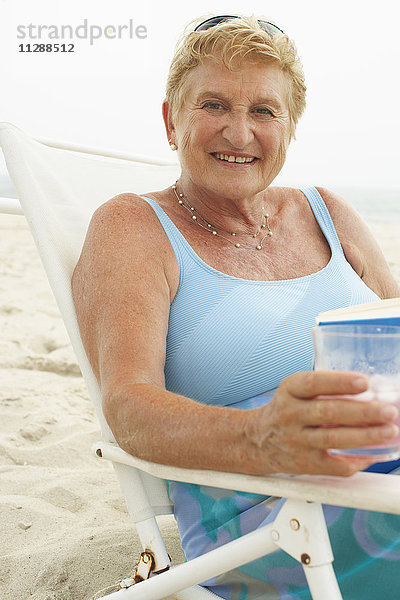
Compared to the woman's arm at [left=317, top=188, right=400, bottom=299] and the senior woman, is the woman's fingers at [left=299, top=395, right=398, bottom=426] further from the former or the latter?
the woman's arm at [left=317, top=188, right=400, bottom=299]

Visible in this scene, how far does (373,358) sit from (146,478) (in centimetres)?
92

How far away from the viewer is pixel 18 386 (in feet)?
11.9

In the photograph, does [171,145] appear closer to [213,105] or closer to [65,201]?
[213,105]

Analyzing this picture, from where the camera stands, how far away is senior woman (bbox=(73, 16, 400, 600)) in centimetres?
110

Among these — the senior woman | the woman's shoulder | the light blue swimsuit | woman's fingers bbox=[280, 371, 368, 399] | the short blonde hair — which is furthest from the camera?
the short blonde hair

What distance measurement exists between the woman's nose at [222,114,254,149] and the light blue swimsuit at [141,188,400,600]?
0.27m

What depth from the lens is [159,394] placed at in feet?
4.24

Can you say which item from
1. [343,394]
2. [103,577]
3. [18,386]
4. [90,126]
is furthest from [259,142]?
[90,126]

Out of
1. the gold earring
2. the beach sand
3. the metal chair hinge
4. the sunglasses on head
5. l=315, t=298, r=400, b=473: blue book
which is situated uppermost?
the sunglasses on head

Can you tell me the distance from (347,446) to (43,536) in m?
1.64

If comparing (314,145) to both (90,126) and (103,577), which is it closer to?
(90,126)

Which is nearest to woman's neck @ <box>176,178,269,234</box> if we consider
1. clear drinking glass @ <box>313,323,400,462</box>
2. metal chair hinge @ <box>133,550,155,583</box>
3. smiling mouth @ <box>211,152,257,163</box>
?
smiling mouth @ <box>211,152,257,163</box>

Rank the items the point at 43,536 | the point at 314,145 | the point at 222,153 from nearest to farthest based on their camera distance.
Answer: the point at 222,153 → the point at 43,536 → the point at 314,145

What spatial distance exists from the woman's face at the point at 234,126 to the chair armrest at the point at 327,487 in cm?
94
